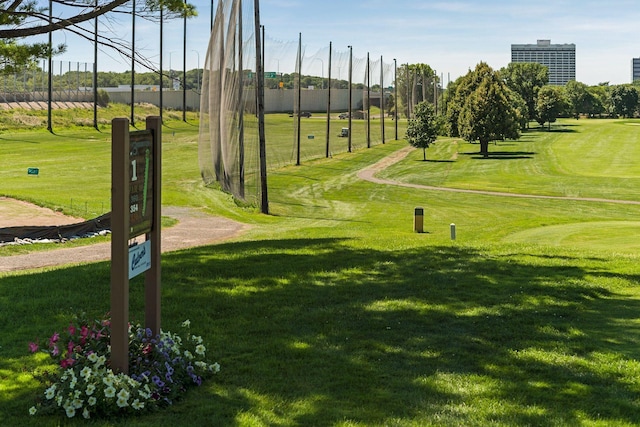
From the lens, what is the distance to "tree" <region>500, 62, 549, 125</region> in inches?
5504

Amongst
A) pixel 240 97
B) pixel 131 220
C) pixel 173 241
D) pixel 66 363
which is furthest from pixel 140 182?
pixel 240 97

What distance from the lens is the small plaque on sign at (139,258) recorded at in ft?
21.0

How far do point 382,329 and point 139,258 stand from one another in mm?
3095

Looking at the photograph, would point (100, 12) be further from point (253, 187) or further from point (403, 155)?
point (403, 155)

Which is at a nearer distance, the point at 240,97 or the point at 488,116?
the point at 240,97

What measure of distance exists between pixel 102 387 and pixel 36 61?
1322cm

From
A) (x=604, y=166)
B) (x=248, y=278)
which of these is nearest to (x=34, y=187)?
(x=248, y=278)

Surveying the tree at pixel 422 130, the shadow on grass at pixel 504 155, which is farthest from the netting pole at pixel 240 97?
the shadow on grass at pixel 504 155

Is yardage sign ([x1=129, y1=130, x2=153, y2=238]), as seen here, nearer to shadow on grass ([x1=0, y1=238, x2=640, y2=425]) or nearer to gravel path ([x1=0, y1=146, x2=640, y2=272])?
shadow on grass ([x1=0, y1=238, x2=640, y2=425])

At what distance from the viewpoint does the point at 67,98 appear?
106 meters

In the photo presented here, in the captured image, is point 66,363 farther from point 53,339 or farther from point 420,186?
point 420,186

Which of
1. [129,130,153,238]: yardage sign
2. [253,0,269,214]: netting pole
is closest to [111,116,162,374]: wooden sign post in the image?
[129,130,153,238]: yardage sign

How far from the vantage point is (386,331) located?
8.58 meters

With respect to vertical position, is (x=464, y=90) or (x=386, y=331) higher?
(x=464, y=90)
